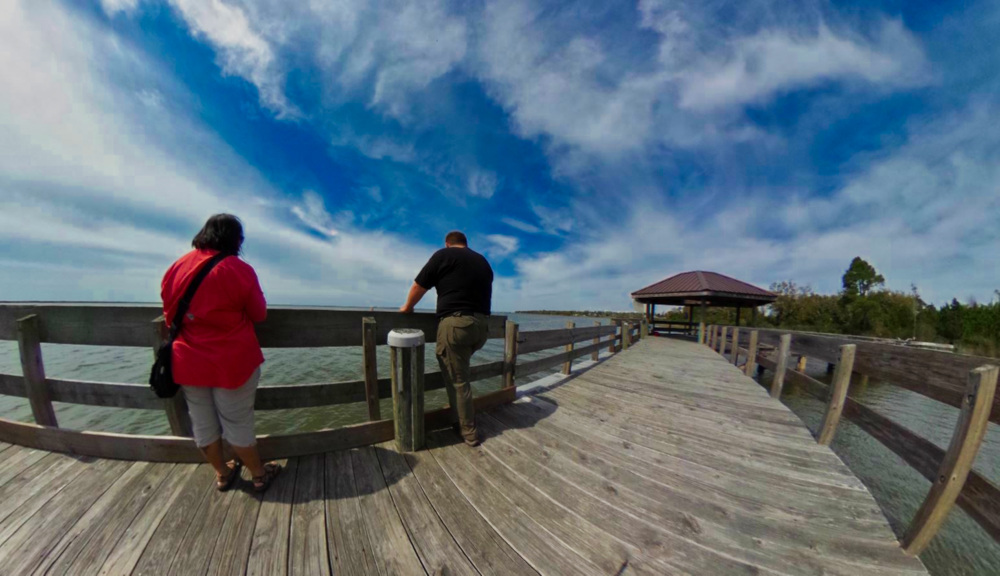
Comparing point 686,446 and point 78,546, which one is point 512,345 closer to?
point 686,446

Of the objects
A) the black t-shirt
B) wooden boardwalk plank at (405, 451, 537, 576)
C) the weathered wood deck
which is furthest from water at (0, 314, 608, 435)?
the black t-shirt

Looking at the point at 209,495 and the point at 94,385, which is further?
the point at 94,385

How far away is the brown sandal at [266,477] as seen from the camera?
1.79 m

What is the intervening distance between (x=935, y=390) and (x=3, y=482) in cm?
576

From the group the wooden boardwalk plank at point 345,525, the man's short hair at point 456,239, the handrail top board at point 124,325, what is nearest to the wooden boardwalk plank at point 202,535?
the wooden boardwalk plank at point 345,525

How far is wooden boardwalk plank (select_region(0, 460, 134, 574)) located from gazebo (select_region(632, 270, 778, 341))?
556 inches

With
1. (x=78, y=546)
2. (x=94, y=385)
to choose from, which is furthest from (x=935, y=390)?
(x=94, y=385)

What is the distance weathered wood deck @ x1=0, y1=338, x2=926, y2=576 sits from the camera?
1407 mm

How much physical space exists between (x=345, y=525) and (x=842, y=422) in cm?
1022

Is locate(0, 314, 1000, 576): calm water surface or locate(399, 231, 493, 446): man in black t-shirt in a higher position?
locate(399, 231, 493, 446): man in black t-shirt

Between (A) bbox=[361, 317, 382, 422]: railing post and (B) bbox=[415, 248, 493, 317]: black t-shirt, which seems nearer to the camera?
(A) bbox=[361, 317, 382, 422]: railing post

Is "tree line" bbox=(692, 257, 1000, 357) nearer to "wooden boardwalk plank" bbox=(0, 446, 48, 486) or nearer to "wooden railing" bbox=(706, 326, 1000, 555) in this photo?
"wooden railing" bbox=(706, 326, 1000, 555)

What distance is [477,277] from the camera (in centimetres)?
254

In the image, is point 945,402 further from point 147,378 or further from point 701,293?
point 147,378
